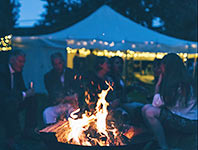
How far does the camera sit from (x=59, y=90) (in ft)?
14.5

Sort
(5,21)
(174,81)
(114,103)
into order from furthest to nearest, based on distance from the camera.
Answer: (5,21) → (114,103) → (174,81)

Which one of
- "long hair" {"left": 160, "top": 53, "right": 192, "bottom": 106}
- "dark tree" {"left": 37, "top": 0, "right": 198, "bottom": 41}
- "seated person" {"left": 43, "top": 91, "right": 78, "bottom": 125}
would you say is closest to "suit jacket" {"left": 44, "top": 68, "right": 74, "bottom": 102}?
"seated person" {"left": 43, "top": 91, "right": 78, "bottom": 125}

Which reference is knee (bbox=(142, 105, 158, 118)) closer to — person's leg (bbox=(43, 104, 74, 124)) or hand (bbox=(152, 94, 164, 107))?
hand (bbox=(152, 94, 164, 107))

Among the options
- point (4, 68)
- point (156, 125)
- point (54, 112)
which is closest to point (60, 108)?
point (54, 112)

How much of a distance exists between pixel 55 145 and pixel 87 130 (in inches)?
15.6

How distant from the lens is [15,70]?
420cm

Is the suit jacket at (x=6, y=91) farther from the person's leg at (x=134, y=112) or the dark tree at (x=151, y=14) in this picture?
the dark tree at (x=151, y=14)

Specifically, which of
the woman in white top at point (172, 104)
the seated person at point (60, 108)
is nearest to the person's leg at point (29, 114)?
the seated person at point (60, 108)

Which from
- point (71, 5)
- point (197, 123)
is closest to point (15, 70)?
point (197, 123)

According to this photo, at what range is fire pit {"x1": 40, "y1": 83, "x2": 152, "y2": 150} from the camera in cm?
257

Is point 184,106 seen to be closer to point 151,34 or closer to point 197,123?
point 197,123

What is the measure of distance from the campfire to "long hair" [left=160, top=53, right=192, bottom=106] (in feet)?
2.94

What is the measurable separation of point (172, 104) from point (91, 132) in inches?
59.4

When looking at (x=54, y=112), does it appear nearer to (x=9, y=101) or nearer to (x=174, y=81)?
(x=9, y=101)
